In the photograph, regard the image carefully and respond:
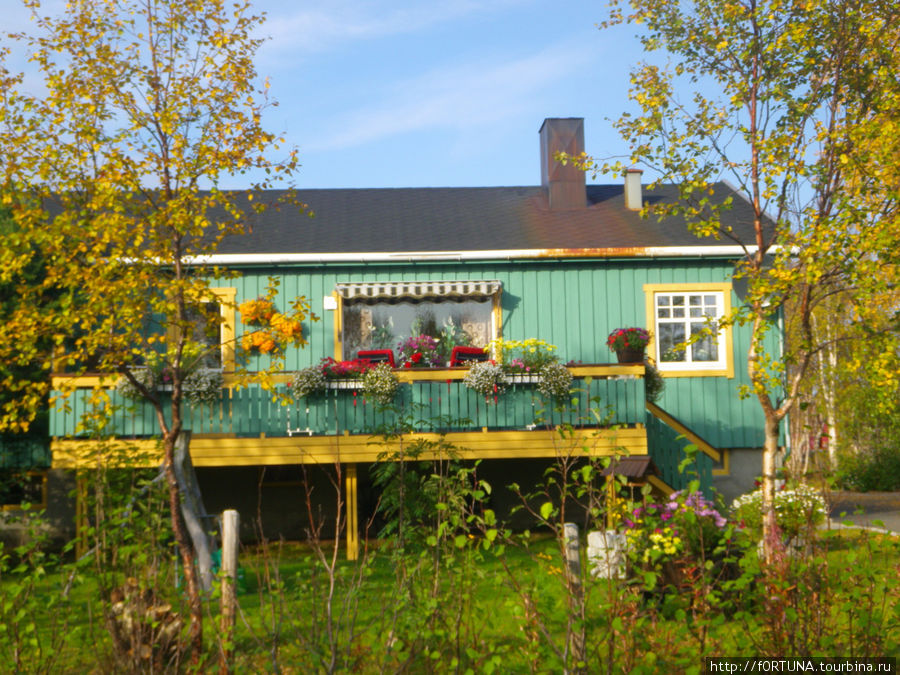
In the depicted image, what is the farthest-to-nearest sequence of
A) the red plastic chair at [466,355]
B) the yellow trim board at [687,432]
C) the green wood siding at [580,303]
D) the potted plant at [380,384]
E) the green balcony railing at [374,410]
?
the green wood siding at [580,303] → the yellow trim board at [687,432] → the red plastic chair at [466,355] → the green balcony railing at [374,410] → the potted plant at [380,384]

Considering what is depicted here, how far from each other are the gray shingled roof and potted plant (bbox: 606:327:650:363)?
2434 millimetres

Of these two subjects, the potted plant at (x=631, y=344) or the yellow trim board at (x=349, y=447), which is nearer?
the yellow trim board at (x=349, y=447)

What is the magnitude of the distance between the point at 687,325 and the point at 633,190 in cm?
346

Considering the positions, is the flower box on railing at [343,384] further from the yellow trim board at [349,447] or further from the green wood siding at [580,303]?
the green wood siding at [580,303]

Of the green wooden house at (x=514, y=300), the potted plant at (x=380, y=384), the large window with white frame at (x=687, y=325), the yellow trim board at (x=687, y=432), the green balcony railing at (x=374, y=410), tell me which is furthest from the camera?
the large window with white frame at (x=687, y=325)

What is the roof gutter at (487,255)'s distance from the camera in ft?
48.3

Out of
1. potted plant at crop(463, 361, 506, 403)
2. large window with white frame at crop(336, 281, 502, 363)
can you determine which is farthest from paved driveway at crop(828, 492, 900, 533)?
large window with white frame at crop(336, 281, 502, 363)

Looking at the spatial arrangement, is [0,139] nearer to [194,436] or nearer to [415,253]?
[194,436]

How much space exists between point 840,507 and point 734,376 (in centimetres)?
579

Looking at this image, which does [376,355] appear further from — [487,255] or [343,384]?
[487,255]

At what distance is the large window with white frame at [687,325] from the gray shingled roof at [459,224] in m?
0.80

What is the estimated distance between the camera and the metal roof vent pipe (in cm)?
1744

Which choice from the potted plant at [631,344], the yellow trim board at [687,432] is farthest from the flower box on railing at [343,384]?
the yellow trim board at [687,432]

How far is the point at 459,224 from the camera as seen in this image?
1667 cm
